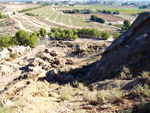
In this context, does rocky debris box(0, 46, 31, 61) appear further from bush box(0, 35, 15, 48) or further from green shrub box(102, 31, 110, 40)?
green shrub box(102, 31, 110, 40)

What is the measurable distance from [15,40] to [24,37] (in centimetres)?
277

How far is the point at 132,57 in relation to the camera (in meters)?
12.7

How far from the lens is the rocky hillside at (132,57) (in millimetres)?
11091

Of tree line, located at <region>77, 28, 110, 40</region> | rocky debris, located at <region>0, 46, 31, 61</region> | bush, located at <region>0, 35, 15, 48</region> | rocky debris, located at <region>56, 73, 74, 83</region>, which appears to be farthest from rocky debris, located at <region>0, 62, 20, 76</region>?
tree line, located at <region>77, 28, 110, 40</region>

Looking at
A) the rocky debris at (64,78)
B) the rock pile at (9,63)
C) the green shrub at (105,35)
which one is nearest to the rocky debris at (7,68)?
the rock pile at (9,63)

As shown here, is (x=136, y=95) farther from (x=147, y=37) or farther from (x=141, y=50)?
(x=147, y=37)

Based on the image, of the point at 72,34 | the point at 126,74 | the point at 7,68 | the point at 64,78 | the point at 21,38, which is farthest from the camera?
the point at 72,34

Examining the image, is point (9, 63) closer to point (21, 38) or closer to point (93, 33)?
point (21, 38)

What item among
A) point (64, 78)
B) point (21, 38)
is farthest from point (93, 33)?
point (64, 78)

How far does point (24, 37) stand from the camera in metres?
39.8

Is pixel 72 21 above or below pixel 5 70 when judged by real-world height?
above

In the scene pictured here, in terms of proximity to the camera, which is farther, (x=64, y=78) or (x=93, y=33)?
(x=93, y=33)

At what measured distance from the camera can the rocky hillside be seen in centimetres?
1109

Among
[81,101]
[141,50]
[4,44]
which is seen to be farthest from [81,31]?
[81,101]
